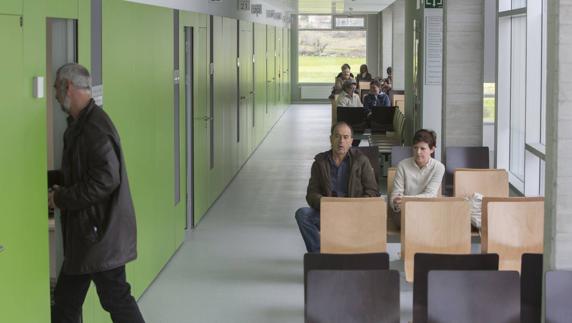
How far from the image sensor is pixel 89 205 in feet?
17.6

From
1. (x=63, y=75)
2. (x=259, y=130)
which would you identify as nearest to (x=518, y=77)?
(x=63, y=75)

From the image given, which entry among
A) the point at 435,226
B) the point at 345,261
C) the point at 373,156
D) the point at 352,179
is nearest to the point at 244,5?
the point at 373,156

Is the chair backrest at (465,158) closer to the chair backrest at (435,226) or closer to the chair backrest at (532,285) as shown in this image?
the chair backrest at (435,226)

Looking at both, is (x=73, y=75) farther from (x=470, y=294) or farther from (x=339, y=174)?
(x=339, y=174)

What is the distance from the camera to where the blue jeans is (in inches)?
335

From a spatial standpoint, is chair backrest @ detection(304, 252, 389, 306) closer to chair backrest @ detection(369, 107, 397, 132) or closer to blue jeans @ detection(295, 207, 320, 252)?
blue jeans @ detection(295, 207, 320, 252)

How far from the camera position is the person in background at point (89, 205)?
211 inches

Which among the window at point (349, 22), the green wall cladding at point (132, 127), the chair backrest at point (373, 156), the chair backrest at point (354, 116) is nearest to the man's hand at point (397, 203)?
the green wall cladding at point (132, 127)

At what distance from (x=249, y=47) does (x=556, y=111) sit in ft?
41.3

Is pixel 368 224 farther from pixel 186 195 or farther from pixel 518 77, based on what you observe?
pixel 518 77

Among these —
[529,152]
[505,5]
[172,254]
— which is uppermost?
[505,5]

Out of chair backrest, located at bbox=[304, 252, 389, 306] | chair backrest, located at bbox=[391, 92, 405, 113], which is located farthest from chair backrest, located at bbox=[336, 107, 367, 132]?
chair backrest, located at bbox=[304, 252, 389, 306]

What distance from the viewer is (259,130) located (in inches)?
799

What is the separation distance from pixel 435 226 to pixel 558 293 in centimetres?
211
